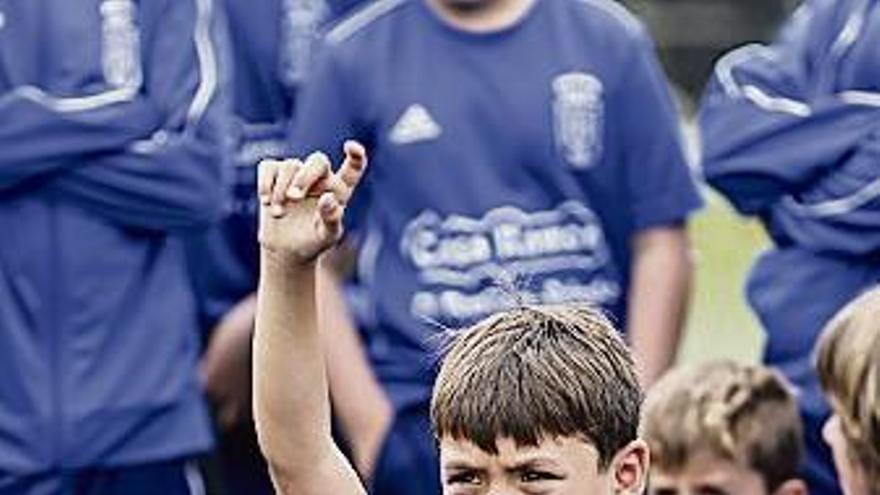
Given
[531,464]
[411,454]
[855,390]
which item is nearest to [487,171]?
[411,454]

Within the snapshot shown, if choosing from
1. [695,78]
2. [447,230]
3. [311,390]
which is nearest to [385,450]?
[447,230]

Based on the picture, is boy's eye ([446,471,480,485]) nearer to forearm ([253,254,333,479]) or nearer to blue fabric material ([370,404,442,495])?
forearm ([253,254,333,479])

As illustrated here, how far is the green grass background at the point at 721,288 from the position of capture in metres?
13.6

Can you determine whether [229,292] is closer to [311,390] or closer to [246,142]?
[246,142]

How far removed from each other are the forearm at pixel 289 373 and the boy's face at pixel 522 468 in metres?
0.21

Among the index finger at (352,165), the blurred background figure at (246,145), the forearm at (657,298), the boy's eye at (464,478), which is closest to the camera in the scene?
the index finger at (352,165)

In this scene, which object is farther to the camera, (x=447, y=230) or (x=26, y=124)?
(x=447, y=230)

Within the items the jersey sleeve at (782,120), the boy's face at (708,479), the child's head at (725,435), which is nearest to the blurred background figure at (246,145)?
the jersey sleeve at (782,120)

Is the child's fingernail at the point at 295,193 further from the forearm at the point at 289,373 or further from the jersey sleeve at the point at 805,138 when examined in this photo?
the jersey sleeve at the point at 805,138

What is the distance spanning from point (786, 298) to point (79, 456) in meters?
1.49

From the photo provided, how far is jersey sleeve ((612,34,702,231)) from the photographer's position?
25.5 feet

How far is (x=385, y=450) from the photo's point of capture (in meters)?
7.67

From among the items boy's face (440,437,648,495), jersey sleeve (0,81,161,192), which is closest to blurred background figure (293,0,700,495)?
jersey sleeve (0,81,161,192)

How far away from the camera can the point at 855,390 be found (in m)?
6.05
